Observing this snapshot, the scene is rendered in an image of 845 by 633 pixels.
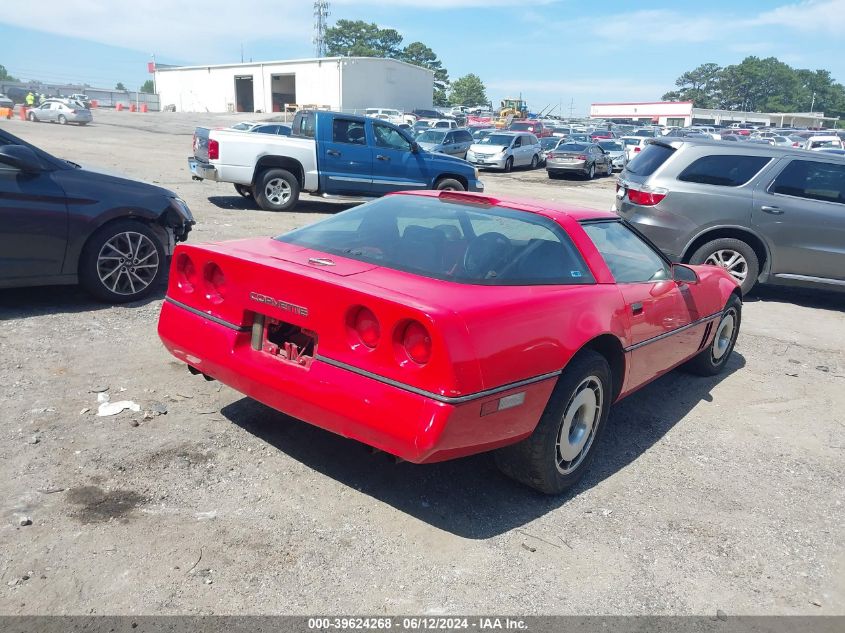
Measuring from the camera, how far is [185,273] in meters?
3.91

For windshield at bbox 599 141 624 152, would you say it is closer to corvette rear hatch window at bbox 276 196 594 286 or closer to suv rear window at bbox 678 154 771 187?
suv rear window at bbox 678 154 771 187

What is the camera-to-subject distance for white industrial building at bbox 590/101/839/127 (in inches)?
3517

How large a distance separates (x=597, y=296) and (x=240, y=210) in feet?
32.8

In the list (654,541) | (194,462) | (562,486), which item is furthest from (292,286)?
→ (654,541)

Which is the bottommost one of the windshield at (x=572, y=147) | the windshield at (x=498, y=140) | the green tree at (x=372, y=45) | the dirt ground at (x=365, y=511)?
the dirt ground at (x=365, y=511)

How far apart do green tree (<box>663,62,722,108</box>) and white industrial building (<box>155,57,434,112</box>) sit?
10356 cm

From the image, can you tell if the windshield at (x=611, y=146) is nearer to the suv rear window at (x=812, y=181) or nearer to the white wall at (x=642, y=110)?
the suv rear window at (x=812, y=181)

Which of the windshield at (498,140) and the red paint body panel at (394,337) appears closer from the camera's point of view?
the red paint body panel at (394,337)

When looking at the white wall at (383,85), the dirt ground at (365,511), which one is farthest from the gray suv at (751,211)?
the white wall at (383,85)

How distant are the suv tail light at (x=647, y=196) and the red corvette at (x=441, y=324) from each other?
4151 mm

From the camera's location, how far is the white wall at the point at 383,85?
60062mm

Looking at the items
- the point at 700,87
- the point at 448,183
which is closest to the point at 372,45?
the point at 700,87

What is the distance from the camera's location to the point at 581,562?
311 cm

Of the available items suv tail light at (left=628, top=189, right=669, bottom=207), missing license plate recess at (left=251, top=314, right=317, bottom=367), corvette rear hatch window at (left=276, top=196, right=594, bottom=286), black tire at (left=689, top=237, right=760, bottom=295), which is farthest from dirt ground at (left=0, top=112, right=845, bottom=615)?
suv tail light at (left=628, top=189, right=669, bottom=207)
